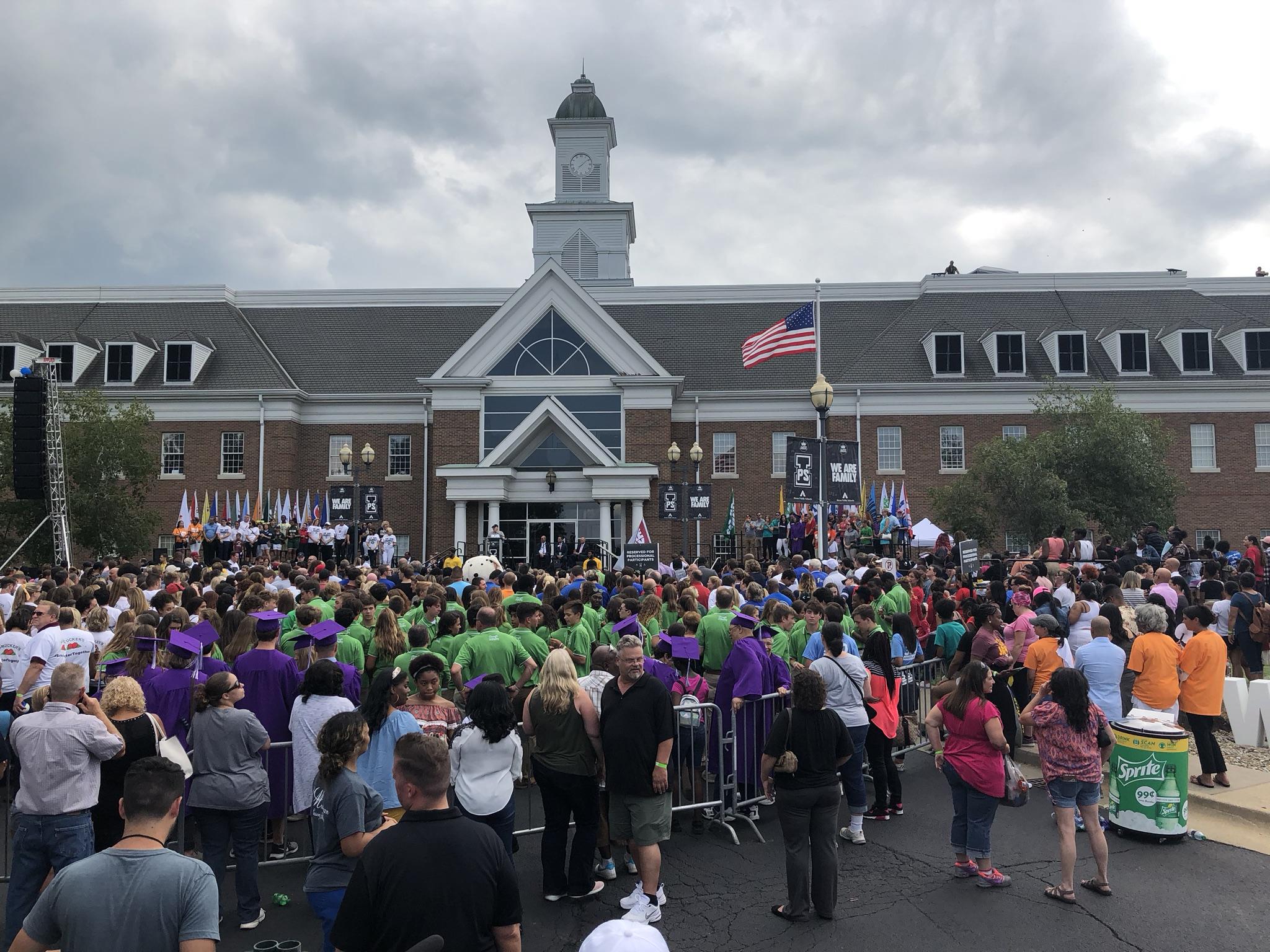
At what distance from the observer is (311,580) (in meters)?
12.9

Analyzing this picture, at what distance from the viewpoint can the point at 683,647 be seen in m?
9.39

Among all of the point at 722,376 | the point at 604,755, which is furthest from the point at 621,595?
the point at 722,376

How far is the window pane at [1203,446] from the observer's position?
3669 centimetres

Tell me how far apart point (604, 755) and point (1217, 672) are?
274 inches

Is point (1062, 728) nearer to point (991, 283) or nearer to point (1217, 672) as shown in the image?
point (1217, 672)

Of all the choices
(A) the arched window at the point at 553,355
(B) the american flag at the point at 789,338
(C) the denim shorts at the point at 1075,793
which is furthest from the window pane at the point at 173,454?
(C) the denim shorts at the point at 1075,793

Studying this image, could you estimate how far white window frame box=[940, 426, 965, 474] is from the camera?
1457 inches

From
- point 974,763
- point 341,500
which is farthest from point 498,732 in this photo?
point 341,500

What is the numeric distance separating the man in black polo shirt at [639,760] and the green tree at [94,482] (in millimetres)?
28565

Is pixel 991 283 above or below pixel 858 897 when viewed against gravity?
above

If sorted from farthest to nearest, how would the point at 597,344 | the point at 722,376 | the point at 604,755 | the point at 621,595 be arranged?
the point at 722,376 < the point at 597,344 < the point at 621,595 < the point at 604,755

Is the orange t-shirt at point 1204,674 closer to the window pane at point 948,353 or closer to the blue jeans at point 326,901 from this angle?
the blue jeans at point 326,901

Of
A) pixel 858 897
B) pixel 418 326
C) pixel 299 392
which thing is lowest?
pixel 858 897

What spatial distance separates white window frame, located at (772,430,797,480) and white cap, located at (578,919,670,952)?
113 ft
